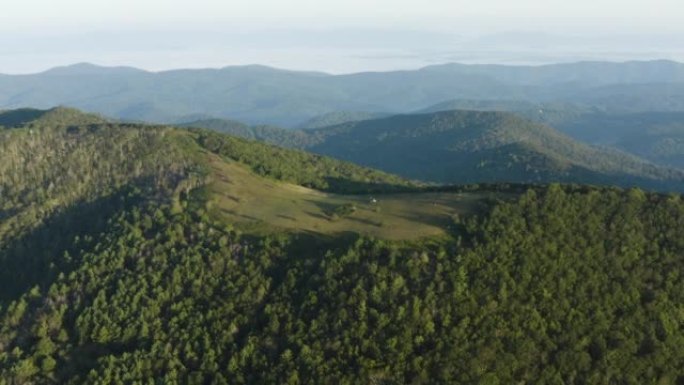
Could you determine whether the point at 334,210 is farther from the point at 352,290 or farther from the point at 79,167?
the point at 79,167

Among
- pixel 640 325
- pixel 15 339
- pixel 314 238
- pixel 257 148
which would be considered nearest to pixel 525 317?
pixel 640 325

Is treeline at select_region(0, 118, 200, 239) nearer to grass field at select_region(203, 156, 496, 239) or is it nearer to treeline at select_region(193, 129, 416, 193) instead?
treeline at select_region(193, 129, 416, 193)

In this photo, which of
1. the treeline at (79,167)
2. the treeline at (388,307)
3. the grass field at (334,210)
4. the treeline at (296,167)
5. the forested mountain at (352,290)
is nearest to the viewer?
the treeline at (388,307)

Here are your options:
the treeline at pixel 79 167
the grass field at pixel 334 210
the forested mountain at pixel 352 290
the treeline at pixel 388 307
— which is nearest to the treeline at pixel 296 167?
the treeline at pixel 79 167

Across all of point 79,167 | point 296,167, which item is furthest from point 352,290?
point 79,167

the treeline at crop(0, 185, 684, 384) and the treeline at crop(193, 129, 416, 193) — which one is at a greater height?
the treeline at crop(193, 129, 416, 193)

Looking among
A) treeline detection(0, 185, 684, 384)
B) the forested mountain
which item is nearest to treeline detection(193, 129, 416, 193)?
the forested mountain

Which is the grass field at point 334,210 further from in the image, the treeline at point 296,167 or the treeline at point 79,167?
the treeline at point 296,167
